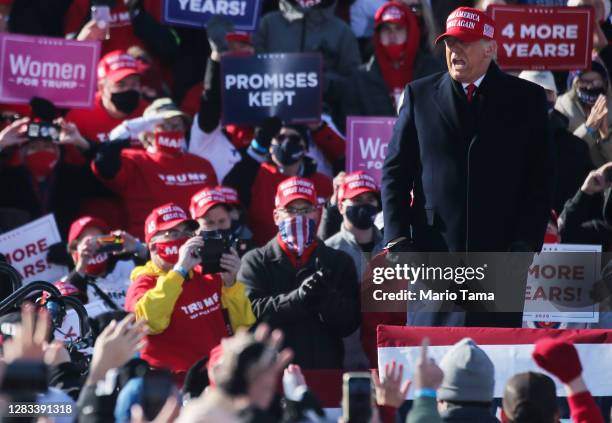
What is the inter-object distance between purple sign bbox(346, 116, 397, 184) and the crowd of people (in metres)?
0.28

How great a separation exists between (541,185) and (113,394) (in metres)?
2.60

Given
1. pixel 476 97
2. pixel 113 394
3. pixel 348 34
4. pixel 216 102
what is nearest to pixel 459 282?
pixel 476 97

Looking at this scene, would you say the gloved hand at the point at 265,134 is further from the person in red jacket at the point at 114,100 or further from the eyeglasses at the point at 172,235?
the eyeglasses at the point at 172,235

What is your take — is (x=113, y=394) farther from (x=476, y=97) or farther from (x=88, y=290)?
(x=88, y=290)

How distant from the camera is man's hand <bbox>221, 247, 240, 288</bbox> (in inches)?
349

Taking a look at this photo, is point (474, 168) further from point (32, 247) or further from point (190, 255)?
point (32, 247)

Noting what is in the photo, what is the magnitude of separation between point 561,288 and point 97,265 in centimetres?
301

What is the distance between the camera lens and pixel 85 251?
1022 cm

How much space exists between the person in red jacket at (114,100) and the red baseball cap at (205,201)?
1650 millimetres

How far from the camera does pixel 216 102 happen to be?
11.6 meters

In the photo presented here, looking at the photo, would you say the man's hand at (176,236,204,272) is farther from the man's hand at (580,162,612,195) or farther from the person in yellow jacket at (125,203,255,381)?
the man's hand at (580,162,612,195)

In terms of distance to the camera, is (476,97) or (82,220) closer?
(476,97)

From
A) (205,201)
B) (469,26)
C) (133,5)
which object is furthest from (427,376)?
(133,5)

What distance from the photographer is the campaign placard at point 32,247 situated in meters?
10.3
